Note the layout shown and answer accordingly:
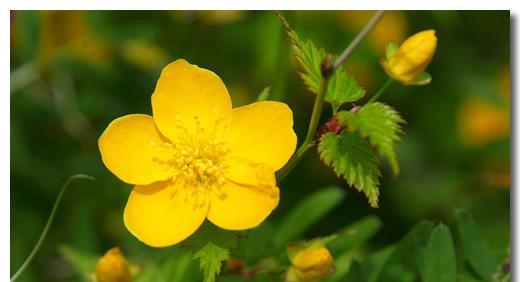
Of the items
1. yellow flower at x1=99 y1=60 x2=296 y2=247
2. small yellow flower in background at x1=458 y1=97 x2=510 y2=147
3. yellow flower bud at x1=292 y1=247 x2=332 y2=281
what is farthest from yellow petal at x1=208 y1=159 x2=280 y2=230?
small yellow flower in background at x1=458 y1=97 x2=510 y2=147

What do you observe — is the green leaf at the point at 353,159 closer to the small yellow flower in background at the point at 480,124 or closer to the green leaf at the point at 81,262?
the green leaf at the point at 81,262

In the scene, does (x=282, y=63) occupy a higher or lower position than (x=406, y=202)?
higher

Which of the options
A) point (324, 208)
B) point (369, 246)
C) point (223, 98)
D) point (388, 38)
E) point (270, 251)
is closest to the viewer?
point (223, 98)

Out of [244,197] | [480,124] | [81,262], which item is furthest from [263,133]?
[480,124]

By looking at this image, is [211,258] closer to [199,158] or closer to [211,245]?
[211,245]

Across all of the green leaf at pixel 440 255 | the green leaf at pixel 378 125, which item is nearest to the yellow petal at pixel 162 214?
the green leaf at pixel 378 125

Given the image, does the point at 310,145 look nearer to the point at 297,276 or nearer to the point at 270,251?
the point at 297,276

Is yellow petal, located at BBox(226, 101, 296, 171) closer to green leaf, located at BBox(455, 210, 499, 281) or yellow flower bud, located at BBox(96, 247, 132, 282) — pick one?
yellow flower bud, located at BBox(96, 247, 132, 282)
